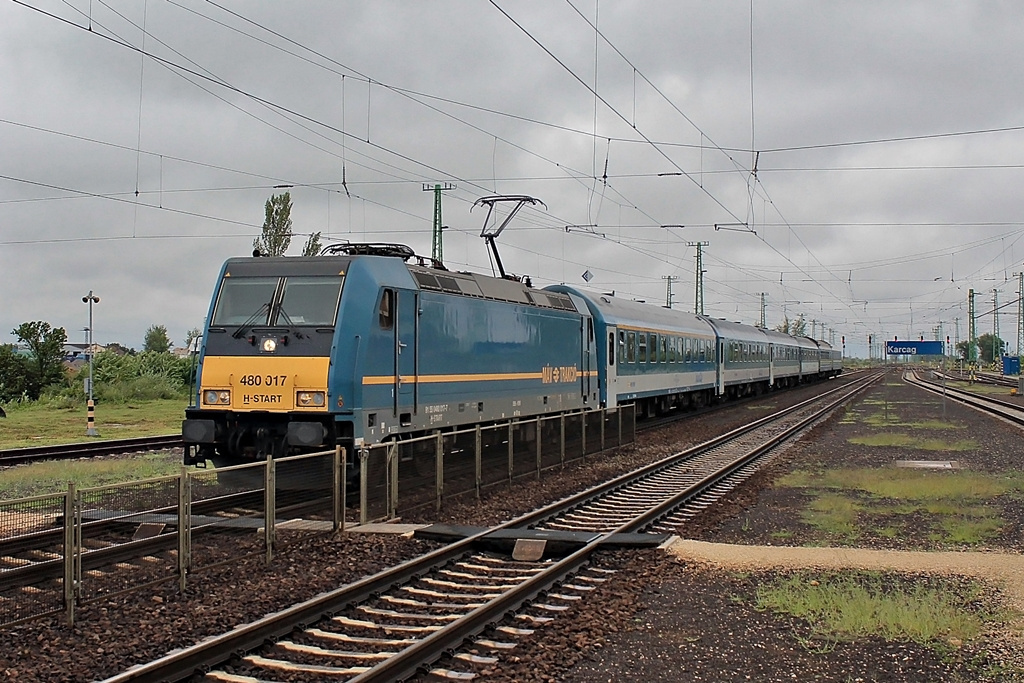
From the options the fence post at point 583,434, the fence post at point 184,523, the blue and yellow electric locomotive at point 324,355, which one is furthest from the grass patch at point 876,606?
the fence post at point 583,434

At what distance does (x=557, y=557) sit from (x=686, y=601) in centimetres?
252

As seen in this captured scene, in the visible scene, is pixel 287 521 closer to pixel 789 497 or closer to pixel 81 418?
pixel 789 497

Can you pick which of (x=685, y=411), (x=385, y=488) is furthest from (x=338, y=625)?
(x=685, y=411)

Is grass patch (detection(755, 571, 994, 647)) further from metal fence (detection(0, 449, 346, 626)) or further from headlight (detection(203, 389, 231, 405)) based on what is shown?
headlight (detection(203, 389, 231, 405))

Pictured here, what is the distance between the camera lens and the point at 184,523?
950 centimetres

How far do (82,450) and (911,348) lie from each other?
330 feet

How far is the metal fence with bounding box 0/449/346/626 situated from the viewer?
810 centimetres

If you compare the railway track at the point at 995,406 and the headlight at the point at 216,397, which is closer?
the headlight at the point at 216,397

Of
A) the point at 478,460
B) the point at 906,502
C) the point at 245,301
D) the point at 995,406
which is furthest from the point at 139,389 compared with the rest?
the point at 906,502

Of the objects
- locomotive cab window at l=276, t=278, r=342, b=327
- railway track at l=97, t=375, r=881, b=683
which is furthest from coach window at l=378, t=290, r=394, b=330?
railway track at l=97, t=375, r=881, b=683

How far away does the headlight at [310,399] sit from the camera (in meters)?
14.2

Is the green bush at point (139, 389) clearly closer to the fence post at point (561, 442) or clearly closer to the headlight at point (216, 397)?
the fence post at point (561, 442)

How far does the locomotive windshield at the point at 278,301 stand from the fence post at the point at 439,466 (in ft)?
7.69

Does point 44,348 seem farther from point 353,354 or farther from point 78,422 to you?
point 353,354
